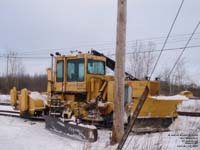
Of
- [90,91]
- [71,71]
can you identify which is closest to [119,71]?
[90,91]

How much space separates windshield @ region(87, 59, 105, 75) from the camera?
17542mm

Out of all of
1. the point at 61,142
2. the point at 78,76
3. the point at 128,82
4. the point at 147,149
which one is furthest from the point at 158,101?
the point at 147,149

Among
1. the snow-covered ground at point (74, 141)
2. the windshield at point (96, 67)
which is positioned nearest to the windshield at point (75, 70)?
the windshield at point (96, 67)

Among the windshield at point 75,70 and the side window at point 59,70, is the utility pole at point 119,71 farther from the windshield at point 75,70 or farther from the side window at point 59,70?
the side window at point 59,70

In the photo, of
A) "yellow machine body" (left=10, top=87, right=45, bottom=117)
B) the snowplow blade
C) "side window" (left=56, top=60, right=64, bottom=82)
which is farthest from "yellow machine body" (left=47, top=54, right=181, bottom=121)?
the snowplow blade

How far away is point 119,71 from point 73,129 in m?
3.55

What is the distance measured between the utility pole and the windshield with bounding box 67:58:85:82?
658 cm

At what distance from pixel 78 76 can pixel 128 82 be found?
2459 millimetres

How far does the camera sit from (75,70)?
17.9 meters

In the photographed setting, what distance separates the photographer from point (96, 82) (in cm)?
1755

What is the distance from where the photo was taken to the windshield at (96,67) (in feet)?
→ 57.6

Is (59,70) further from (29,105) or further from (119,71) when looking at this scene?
(119,71)

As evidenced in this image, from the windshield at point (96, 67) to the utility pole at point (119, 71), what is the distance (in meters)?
6.52

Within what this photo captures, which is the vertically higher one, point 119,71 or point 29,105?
point 119,71
